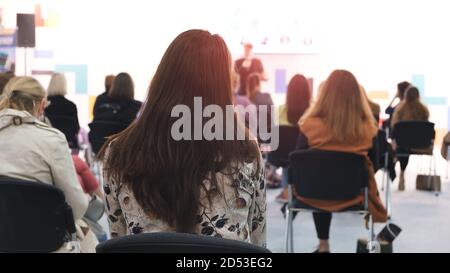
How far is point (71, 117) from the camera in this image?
5.71 m

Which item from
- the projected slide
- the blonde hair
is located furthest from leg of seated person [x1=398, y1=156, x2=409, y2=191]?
the blonde hair

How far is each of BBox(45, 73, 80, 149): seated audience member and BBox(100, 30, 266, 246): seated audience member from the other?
157 inches

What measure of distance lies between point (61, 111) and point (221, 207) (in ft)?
13.9

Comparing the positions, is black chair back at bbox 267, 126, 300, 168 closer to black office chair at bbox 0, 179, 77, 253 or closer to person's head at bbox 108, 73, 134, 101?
person's head at bbox 108, 73, 134, 101

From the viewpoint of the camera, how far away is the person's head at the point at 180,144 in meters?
1.79

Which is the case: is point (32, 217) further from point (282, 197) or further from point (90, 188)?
point (282, 197)

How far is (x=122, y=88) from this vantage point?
5426 mm

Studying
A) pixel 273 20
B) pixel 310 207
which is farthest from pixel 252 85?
pixel 310 207

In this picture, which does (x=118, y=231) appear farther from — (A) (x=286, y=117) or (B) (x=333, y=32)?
(B) (x=333, y=32)

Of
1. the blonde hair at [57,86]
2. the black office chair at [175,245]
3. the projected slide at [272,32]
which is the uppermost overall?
the projected slide at [272,32]

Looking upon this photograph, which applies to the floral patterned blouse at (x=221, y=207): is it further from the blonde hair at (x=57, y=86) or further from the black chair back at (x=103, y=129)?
the blonde hair at (x=57, y=86)

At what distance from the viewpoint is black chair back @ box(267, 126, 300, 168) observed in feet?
17.9

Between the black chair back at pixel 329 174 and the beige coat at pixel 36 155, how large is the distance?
55.1 inches

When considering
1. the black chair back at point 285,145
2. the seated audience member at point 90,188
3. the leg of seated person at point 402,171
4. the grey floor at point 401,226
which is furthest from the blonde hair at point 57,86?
the leg of seated person at point 402,171
